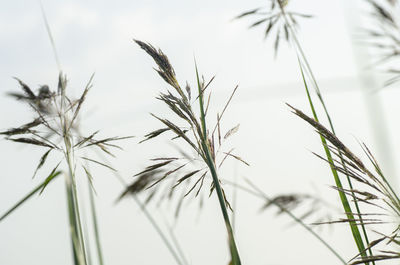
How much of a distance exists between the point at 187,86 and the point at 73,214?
0.90 meters

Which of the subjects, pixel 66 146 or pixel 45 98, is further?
pixel 45 98

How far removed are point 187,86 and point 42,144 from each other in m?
0.74

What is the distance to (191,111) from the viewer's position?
4.07ft

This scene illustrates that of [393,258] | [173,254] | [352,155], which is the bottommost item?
[393,258]

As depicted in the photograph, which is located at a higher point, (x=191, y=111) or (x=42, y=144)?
(x=42, y=144)

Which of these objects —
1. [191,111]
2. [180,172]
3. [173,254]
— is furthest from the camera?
[180,172]

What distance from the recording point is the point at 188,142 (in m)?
1.25

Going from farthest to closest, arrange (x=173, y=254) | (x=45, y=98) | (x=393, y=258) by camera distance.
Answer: (x=45, y=98)
(x=173, y=254)
(x=393, y=258)

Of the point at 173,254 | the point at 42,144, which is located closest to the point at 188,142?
the point at 173,254

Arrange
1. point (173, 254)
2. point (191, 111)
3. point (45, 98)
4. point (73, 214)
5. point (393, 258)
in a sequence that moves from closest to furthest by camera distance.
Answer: point (73, 214)
point (393, 258)
point (173, 254)
point (191, 111)
point (45, 98)

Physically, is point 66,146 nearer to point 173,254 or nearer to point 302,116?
point 173,254

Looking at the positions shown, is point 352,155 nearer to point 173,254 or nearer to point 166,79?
point 173,254

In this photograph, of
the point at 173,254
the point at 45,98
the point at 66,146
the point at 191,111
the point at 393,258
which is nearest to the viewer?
the point at 393,258

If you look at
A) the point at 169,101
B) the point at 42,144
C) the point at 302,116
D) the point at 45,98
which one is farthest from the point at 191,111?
the point at 45,98
